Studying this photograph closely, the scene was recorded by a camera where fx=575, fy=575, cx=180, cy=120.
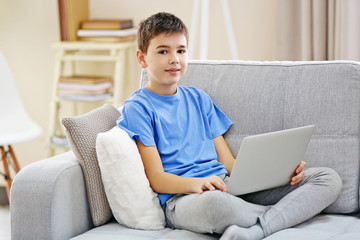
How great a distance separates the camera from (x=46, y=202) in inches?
61.3

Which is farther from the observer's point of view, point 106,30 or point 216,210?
point 106,30

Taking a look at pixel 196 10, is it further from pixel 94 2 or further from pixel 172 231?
pixel 172 231

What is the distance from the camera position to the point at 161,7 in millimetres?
3250

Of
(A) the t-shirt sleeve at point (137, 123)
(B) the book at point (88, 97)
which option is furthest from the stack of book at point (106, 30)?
(A) the t-shirt sleeve at point (137, 123)

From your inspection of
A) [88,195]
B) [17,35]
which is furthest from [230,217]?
[17,35]

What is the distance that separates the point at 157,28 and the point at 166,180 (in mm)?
488

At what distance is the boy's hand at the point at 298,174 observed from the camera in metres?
1.75

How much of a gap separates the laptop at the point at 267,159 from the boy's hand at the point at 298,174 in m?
0.02

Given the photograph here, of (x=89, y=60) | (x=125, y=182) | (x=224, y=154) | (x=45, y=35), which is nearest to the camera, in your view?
(x=125, y=182)

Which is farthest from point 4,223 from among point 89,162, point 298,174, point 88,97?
point 298,174

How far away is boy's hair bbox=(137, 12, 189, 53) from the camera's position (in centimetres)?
182

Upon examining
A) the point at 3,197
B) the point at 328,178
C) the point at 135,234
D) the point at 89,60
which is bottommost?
the point at 3,197

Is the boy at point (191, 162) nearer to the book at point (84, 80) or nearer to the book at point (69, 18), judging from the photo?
the book at point (84, 80)

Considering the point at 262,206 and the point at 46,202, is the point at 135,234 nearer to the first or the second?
the point at 46,202
